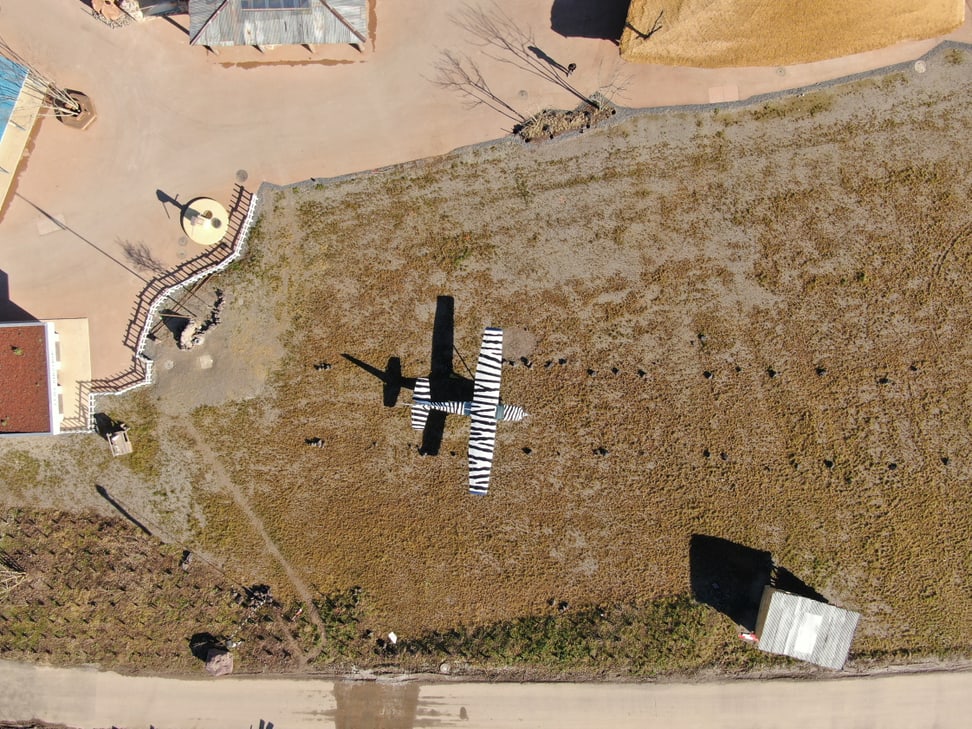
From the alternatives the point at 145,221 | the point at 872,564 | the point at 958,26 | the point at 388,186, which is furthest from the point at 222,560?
the point at 958,26

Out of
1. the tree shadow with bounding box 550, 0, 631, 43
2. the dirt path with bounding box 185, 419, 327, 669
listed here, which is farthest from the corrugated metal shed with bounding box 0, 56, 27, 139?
the tree shadow with bounding box 550, 0, 631, 43

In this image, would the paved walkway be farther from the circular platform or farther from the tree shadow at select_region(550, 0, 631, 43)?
the circular platform

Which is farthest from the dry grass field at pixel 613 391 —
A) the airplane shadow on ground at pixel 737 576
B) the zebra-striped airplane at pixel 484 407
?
the zebra-striped airplane at pixel 484 407

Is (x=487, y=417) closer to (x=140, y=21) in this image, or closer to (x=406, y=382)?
(x=406, y=382)

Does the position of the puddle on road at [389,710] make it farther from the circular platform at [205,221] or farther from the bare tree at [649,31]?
the bare tree at [649,31]

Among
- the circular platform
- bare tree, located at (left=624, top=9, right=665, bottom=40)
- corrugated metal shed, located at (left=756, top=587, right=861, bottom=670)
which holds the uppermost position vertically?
bare tree, located at (left=624, top=9, right=665, bottom=40)

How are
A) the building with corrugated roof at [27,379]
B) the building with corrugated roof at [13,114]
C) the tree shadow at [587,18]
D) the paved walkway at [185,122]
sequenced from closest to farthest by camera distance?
the building with corrugated roof at [27,379] < the building with corrugated roof at [13,114] < the tree shadow at [587,18] < the paved walkway at [185,122]
